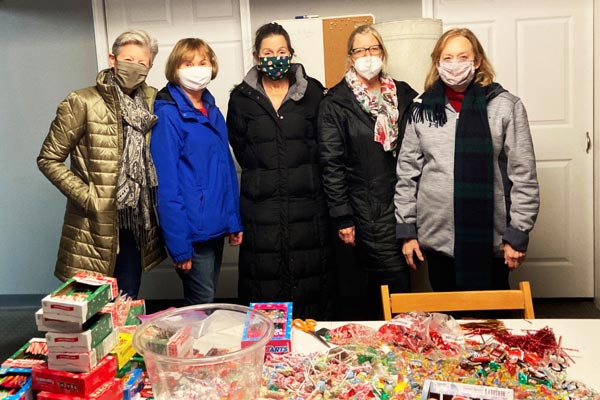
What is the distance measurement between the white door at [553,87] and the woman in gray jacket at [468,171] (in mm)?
1036

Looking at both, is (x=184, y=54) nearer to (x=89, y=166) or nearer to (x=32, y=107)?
(x=89, y=166)

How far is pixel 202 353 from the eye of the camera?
1.13 metres

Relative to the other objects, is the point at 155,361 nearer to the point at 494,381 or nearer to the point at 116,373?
the point at 116,373

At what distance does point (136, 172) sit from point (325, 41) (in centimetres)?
146

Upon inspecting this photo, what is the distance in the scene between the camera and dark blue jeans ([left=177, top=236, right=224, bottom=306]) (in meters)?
2.30

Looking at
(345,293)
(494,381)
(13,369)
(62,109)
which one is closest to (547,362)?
(494,381)

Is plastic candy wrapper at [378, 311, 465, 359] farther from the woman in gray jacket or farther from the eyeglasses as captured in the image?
the eyeglasses

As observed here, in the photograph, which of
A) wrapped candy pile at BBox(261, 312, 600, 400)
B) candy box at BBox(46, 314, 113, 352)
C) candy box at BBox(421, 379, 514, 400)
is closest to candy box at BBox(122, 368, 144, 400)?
candy box at BBox(46, 314, 113, 352)

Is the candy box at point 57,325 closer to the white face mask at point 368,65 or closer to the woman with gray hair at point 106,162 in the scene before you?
the woman with gray hair at point 106,162

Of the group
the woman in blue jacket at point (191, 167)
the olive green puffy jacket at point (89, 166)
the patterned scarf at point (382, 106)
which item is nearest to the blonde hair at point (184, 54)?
the woman in blue jacket at point (191, 167)

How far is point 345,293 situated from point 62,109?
6.21 ft

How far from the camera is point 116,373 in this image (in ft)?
3.84

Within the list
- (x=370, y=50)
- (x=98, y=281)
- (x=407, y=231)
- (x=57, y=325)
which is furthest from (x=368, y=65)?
(x=57, y=325)

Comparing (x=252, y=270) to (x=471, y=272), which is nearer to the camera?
(x=471, y=272)
